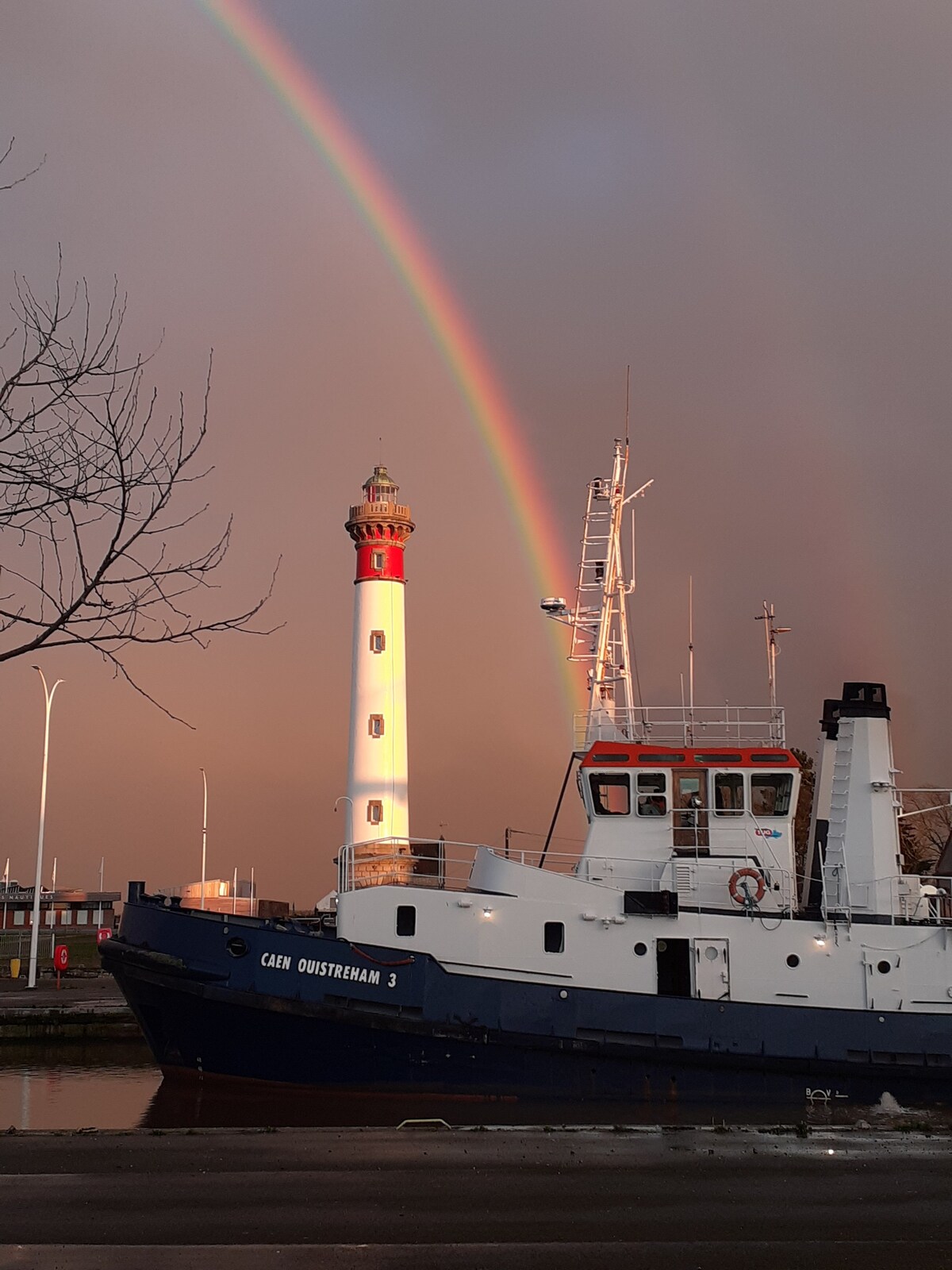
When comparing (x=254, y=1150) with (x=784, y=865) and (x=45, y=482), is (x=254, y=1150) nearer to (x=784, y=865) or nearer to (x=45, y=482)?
(x=45, y=482)

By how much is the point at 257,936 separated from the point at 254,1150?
298 inches

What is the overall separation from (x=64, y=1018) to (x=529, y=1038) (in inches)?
459

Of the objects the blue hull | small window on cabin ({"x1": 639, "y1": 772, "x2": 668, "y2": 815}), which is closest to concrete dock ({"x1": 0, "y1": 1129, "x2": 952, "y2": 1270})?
the blue hull

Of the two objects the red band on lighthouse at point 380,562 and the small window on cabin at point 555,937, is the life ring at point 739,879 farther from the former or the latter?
the red band on lighthouse at point 380,562

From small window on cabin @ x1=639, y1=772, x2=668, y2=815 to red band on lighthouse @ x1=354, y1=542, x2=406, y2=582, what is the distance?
17.1 metres

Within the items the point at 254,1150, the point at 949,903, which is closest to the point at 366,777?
the point at 949,903

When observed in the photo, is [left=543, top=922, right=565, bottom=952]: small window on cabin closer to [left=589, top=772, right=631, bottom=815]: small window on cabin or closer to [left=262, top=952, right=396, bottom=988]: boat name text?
[left=589, top=772, right=631, bottom=815]: small window on cabin

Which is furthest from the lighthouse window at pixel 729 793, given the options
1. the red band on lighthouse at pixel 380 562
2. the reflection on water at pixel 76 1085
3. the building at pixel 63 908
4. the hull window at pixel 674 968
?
the building at pixel 63 908

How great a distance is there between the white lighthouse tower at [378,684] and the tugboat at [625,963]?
44.2ft

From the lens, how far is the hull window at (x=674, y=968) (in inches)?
716

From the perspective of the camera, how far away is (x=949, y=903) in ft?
64.5

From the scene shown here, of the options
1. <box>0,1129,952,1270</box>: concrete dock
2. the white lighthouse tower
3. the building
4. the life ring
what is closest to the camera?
<box>0,1129,952,1270</box>: concrete dock

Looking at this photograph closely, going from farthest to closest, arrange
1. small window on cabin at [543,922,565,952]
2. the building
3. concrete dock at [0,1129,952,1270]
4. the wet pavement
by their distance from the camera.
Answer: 1. the building
2. the wet pavement
3. small window on cabin at [543,922,565,952]
4. concrete dock at [0,1129,952,1270]

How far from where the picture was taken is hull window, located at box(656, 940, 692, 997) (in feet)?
59.7
